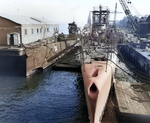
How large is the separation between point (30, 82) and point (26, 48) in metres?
4.44

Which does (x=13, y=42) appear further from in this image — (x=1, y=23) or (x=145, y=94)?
(x=145, y=94)

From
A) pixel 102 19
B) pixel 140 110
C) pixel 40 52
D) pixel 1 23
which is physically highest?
pixel 102 19

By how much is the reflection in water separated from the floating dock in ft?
9.56

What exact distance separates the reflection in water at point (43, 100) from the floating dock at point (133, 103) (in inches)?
115

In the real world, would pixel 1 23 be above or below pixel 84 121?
above

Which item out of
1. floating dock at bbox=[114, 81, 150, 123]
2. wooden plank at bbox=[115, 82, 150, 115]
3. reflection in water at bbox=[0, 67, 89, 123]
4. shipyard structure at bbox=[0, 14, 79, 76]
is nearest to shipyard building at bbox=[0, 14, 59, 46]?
shipyard structure at bbox=[0, 14, 79, 76]

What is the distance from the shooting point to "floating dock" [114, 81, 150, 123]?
1260 centimetres

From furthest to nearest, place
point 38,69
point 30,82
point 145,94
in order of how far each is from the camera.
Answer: point 38,69 → point 30,82 → point 145,94

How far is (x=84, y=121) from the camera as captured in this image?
45.0ft

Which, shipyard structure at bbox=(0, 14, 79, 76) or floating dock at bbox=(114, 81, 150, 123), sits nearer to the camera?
floating dock at bbox=(114, 81, 150, 123)

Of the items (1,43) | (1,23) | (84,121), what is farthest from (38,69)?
(84,121)

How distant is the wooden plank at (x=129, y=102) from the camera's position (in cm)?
1287

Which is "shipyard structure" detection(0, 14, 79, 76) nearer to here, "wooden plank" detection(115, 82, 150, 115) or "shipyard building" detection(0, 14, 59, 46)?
"shipyard building" detection(0, 14, 59, 46)

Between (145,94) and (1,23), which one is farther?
(1,23)
